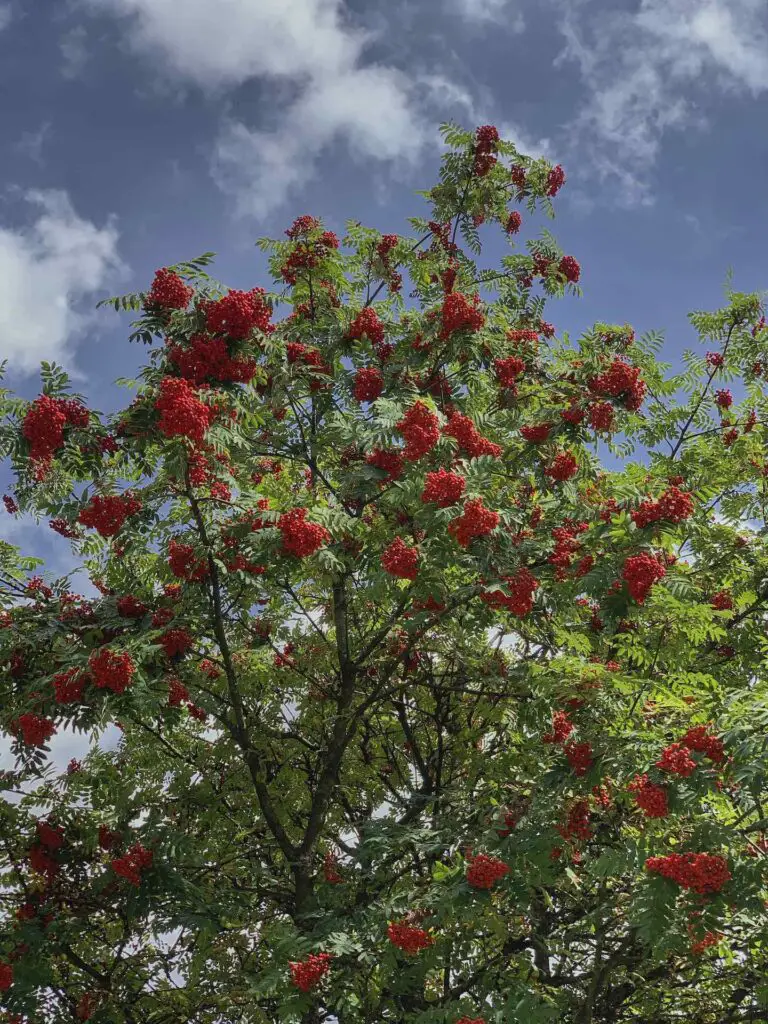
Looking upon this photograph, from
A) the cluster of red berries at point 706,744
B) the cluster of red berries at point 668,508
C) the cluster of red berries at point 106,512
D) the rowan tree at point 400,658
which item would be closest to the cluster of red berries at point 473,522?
the rowan tree at point 400,658

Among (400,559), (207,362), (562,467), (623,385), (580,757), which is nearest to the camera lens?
(580,757)

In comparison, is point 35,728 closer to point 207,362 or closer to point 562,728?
point 207,362

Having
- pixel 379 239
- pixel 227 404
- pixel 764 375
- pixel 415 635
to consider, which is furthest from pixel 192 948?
pixel 764 375

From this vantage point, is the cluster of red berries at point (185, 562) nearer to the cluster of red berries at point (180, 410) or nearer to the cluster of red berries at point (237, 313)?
the cluster of red berries at point (180, 410)

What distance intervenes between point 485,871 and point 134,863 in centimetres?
357

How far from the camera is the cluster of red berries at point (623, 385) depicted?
773 centimetres

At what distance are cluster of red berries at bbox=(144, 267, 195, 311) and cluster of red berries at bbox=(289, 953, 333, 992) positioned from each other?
5603 millimetres

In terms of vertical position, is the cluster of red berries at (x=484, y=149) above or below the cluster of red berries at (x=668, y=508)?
above

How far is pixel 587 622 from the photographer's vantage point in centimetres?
874

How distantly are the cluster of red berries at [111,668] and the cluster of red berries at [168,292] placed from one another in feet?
10.0

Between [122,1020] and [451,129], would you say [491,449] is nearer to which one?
[451,129]

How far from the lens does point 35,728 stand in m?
6.76

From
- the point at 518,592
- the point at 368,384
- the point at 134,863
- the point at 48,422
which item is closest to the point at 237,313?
the point at 48,422

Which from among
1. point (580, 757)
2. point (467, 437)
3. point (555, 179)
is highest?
point (555, 179)
